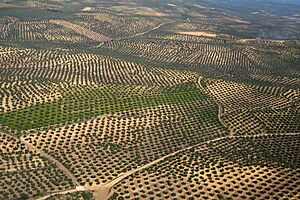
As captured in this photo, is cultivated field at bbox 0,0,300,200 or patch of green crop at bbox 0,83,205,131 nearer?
cultivated field at bbox 0,0,300,200

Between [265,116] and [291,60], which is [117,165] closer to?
[265,116]

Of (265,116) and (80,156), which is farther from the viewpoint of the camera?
(265,116)

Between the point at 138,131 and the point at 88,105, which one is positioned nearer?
the point at 138,131

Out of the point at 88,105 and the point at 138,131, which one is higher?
the point at 88,105

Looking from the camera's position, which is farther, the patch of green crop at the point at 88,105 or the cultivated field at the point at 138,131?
the patch of green crop at the point at 88,105

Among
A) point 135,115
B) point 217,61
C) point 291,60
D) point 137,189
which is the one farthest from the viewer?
point 291,60

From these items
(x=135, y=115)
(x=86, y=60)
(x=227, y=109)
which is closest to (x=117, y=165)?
(x=135, y=115)

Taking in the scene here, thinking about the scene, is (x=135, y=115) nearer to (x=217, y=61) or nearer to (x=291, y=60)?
(x=217, y=61)

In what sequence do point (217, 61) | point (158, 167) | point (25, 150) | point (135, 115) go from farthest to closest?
1. point (217, 61)
2. point (135, 115)
3. point (25, 150)
4. point (158, 167)

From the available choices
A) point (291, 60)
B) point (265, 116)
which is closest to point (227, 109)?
point (265, 116)
